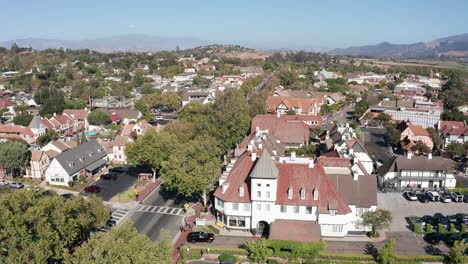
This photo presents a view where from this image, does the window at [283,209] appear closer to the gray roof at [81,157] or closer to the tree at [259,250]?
the tree at [259,250]

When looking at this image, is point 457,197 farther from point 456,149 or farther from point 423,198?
point 456,149

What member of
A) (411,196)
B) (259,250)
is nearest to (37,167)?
(259,250)

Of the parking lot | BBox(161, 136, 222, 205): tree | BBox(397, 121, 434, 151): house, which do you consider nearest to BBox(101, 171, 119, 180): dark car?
BBox(161, 136, 222, 205): tree

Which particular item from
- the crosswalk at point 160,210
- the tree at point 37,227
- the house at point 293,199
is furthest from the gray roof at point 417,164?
the tree at point 37,227

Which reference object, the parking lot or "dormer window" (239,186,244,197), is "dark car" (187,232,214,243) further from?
the parking lot

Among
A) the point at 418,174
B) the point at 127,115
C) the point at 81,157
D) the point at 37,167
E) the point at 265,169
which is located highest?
the point at 265,169

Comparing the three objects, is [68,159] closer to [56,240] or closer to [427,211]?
[56,240]
